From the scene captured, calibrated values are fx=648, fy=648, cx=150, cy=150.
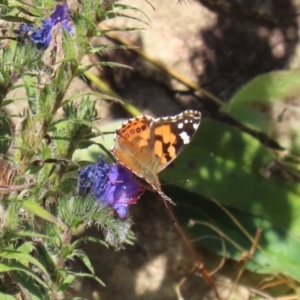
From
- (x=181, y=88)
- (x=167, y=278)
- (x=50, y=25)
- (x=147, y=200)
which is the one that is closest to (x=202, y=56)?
(x=181, y=88)

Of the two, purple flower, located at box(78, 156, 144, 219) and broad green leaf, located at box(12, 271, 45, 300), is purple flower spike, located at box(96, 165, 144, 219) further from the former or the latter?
broad green leaf, located at box(12, 271, 45, 300)

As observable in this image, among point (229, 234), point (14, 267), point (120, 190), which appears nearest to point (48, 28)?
point (120, 190)

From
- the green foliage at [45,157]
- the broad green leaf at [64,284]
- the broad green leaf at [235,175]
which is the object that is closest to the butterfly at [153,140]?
the green foliage at [45,157]

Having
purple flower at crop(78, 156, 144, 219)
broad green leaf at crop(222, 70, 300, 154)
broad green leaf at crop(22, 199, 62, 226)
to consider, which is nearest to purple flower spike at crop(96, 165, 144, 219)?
purple flower at crop(78, 156, 144, 219)

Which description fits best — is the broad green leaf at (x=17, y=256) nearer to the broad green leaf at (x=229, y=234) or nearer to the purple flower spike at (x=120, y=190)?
the purple flower spike at (x=120, y=190)

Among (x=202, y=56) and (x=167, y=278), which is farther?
(x=202, y=56)

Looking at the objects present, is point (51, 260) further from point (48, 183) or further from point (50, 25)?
point (50, 25)

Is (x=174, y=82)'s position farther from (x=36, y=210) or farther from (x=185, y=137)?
(x=36, y=210)
